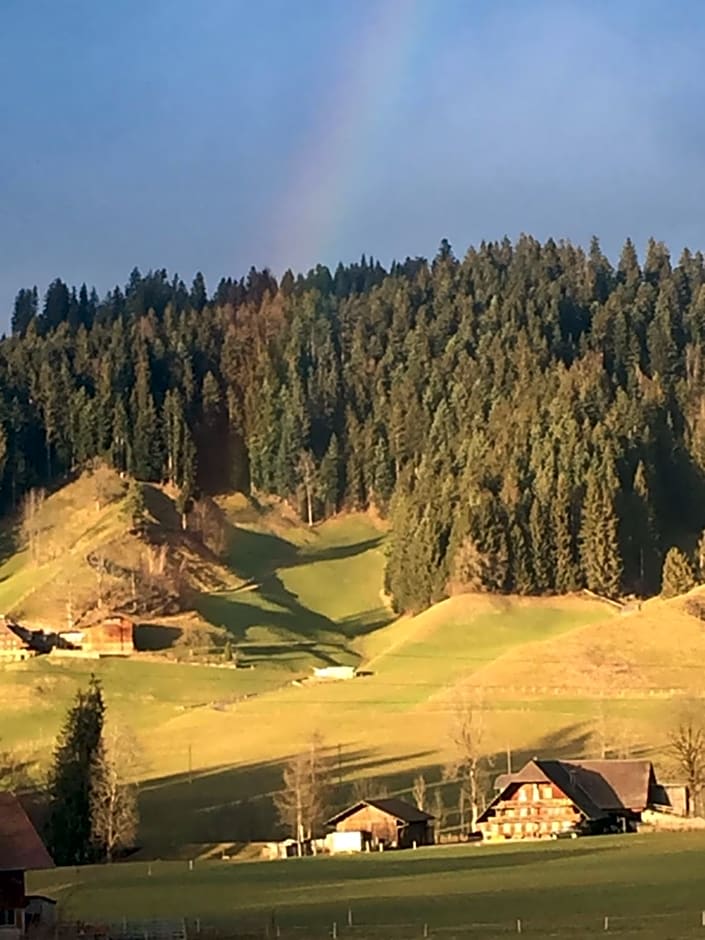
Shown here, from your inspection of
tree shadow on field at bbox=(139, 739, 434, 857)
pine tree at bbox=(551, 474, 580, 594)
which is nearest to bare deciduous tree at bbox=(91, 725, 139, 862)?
tree shadow on field at bbox=(139, 739, 434, 857)

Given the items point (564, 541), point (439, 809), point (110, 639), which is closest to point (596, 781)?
point (439, 809)

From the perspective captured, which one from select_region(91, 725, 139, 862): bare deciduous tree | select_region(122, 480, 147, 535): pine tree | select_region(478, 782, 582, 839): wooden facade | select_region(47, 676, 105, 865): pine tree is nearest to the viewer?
select_region(47, 676, 105, 865): pine tree

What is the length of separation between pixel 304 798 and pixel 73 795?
519 inches

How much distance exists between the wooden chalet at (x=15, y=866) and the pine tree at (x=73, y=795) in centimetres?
3104

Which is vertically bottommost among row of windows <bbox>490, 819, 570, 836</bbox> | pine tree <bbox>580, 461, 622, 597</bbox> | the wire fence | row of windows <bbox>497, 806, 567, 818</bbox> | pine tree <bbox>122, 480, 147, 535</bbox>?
the wire fence

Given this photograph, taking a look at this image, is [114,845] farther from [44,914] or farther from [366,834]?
[44,914]

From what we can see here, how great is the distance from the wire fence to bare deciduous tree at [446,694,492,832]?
4220 centimetres

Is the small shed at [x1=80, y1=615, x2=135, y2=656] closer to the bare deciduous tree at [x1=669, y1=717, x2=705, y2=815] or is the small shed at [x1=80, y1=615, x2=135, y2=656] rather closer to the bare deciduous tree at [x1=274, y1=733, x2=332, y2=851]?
the bare deciduous tree at [x1=274, y1=733, x2=332, y2=851]

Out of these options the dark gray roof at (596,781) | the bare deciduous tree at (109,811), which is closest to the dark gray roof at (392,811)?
the dark gray roof at (596,781)

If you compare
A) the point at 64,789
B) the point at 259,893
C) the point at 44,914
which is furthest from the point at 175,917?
the point at 64,789

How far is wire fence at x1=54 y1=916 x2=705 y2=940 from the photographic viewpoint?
36.6 metres

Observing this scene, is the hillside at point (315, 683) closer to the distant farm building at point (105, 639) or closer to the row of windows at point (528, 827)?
the distant farm building at point (105, 639)

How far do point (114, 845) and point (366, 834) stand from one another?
12.1 meters

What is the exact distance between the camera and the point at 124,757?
87875 millimetres
